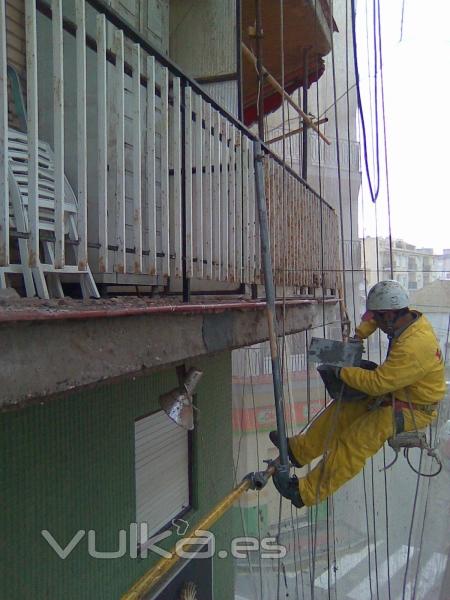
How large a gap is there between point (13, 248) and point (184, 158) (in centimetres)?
125

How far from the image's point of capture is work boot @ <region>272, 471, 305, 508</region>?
340 cm

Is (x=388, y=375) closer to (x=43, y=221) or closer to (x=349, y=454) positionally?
(x=349, y=454)

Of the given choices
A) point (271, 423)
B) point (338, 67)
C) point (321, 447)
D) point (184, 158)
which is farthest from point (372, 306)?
point (338, 67)

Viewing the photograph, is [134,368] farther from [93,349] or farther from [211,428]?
[211,428]

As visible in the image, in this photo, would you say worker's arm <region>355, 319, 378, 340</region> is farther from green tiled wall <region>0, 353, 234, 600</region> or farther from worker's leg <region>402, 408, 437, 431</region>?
green tiled wall <region>0, 353, 234, 600</region>

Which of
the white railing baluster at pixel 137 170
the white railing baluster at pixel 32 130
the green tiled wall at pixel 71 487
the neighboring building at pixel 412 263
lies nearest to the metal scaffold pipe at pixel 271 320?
the white railing baluster at pixel 137 170

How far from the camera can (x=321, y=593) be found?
10.0m

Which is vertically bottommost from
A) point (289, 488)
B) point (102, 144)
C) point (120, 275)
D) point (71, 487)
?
point (289, 488)

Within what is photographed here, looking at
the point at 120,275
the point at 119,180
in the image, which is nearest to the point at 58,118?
the point at 119,180

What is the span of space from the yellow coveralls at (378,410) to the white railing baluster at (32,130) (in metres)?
2.51

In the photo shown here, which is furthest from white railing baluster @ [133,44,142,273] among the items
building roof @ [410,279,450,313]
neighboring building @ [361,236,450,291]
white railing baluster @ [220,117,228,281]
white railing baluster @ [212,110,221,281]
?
neighboring building @ [361,236,450,291]

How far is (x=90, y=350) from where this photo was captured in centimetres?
175

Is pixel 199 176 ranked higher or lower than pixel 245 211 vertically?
higher

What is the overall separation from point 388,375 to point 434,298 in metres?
6.51
